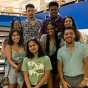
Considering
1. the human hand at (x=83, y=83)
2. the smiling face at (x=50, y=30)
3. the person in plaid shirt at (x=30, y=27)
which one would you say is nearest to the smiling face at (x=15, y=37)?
the person in plaid shirt at (x=30, y=27)

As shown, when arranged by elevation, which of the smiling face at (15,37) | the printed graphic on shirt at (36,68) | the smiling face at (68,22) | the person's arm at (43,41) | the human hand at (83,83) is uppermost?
the smiling face at (68,22)

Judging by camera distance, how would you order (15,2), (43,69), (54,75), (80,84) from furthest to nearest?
1. (15,2)
2. (54,75)
3. (43,69)
4. (80,84)

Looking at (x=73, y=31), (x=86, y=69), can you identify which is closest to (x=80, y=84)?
(x=86, y=69)

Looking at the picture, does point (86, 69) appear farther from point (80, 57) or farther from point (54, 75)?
point (54, 75)

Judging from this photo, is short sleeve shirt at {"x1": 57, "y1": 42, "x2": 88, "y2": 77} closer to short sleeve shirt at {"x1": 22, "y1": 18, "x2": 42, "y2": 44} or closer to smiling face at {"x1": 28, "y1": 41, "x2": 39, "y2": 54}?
smiling face at {"x1": 28, "y1": 41, "x2": 39, "y2": 54}

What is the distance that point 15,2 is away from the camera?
16875 millimetres

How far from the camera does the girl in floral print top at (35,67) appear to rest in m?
2.61

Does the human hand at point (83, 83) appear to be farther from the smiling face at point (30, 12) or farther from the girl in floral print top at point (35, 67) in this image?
the smiling face at point (30, 12)

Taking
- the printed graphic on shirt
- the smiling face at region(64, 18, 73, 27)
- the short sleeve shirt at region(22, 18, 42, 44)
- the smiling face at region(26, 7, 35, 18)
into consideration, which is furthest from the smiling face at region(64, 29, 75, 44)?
the smiling face at region(26, 7, 35, 18)

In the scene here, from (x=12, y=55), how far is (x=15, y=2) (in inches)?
574

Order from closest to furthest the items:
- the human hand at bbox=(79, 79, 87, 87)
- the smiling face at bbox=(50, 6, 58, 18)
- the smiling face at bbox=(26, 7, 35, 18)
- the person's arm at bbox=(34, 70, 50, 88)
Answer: the human hand at bbox=(79, 79, 87, 87) < the person's arm at bbox=(34, 70, 50, 88) < the smiling face at bbox=(50, 6, 58, 18) < the smiling face at bbox=(26, 7, 35, 18)

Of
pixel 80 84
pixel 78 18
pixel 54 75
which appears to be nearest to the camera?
pixel 80 84

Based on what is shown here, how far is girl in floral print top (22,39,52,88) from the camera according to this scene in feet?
8.56

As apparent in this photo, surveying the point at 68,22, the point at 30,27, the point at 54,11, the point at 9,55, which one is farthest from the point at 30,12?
the point at 9,55
